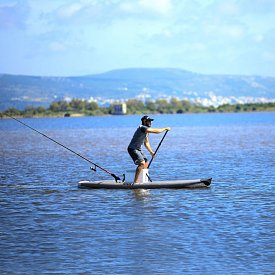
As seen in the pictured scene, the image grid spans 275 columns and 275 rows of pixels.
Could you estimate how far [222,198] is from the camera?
22.3 metres

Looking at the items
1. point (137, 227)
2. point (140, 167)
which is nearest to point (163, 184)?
point (140, 167)

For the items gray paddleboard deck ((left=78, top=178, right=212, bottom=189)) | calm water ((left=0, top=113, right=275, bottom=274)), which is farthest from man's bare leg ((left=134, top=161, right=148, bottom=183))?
calm water ((left=0, top=113, right=275, bottom=274))

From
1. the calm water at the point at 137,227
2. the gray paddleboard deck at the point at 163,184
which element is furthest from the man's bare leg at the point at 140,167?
the calm water at the point at 137,227

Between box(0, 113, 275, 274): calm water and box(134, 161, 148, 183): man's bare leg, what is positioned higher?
box(134, 161, 148, 183): man's bare leg

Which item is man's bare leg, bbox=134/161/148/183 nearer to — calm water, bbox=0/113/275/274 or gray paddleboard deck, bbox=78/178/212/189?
gray paddleboard deck, bbox=78/178/212/189

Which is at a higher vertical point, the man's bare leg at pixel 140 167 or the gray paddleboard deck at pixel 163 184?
the man's bare leg at pixel 140 167

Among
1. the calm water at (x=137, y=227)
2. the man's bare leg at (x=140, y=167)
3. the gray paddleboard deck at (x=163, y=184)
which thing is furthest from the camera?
the gray paddleboard deck at (x=163, y=184)

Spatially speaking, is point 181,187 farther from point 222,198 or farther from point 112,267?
point 112,267

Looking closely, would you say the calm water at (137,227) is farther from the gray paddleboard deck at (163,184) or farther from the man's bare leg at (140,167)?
the man's bare leg at (140,167)

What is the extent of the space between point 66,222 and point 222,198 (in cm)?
550

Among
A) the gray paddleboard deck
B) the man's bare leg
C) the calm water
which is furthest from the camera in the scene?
the gray paddleboard deck

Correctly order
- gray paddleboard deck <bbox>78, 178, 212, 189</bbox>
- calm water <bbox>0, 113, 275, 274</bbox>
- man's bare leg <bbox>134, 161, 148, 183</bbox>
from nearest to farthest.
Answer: calm water <bbox>0, 113, 275, 274</bbox>
man's bare leg <bbox>134, 161, 148, 183</bbox>
gray paddleboard deck <bbox>78, 178, 212, 189</bbox>

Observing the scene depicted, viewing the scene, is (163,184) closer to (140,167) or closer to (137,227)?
(140,167)

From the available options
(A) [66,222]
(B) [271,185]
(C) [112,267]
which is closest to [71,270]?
(C) [112,267]
